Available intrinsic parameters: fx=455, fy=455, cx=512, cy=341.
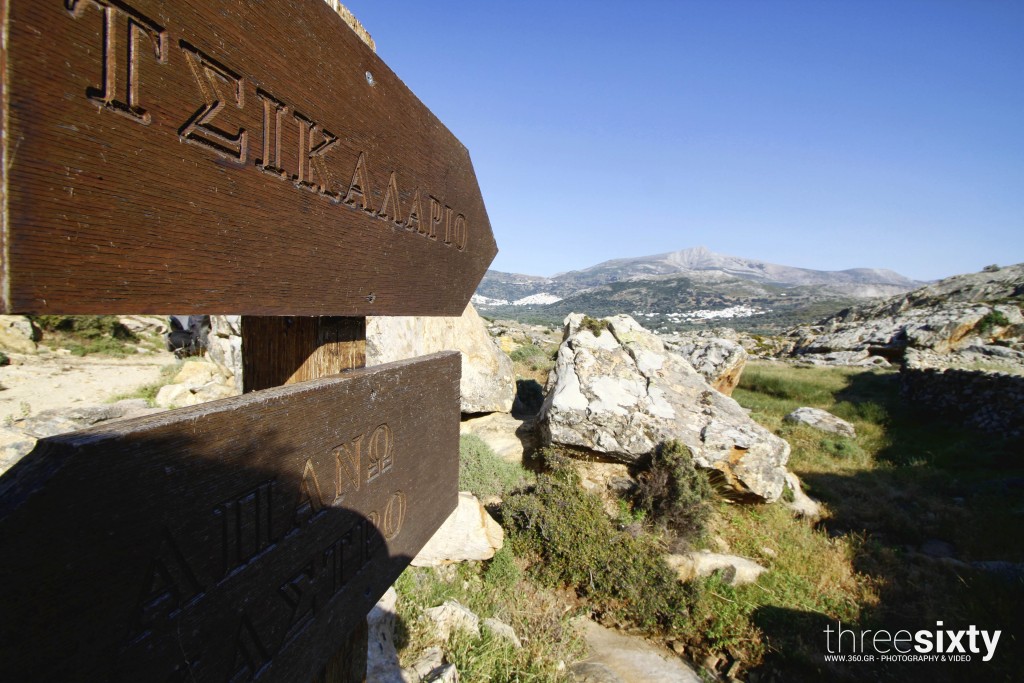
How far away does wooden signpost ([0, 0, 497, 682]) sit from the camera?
0.52 meters

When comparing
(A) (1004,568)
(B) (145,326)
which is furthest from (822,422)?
(B) (145,326)

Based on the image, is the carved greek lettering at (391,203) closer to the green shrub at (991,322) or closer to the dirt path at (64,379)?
the dirt path at (64,379)

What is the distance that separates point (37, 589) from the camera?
50cm

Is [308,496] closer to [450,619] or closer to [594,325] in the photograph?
[450,619]

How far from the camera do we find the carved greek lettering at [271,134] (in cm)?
81

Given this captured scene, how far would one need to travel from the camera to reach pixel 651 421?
23.3 feet

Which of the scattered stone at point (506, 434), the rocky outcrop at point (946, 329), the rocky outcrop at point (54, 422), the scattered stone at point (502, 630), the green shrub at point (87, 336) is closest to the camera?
the scattered stone at point (502, 630)

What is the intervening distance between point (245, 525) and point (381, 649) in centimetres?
312

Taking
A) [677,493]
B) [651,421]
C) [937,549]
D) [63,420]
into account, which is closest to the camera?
[63,420]

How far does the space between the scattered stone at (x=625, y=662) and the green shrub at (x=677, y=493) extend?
5.75 feet

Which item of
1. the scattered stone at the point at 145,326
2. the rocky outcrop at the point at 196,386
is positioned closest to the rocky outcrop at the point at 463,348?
the rocky outcrop at the point at 196,386

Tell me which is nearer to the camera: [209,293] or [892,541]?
[209,293]

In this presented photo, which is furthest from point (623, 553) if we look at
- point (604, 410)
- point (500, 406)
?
point (500, 406)

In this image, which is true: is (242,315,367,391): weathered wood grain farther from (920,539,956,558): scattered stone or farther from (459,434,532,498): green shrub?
(920,539,956,558): scattered stone
